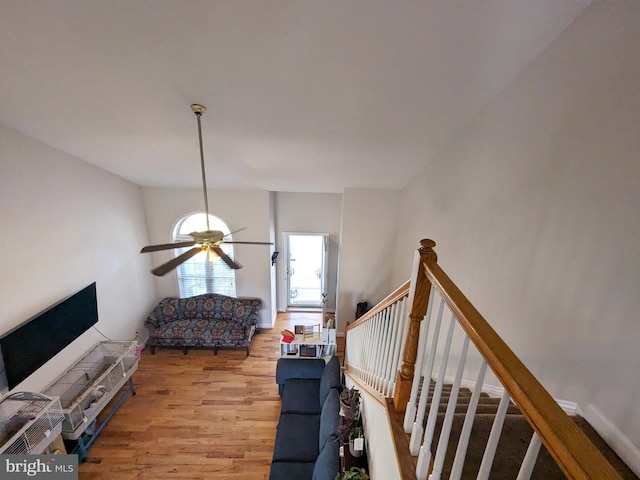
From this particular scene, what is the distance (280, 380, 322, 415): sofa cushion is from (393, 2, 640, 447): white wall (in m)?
2.67

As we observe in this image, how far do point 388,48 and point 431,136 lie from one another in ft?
4.47

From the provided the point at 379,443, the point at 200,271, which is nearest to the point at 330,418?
the point at 379,443

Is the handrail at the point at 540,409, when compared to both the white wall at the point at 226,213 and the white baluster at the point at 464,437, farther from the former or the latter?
the white wall at the point at 226,213

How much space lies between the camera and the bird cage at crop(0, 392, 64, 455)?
8.32 ft

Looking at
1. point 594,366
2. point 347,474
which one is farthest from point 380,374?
point 594,366

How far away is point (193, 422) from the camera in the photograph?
12.3ft

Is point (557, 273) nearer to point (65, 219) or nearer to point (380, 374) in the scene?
point (380, 374)

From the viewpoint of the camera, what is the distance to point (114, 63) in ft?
6.07

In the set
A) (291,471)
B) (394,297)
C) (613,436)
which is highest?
(394,297)

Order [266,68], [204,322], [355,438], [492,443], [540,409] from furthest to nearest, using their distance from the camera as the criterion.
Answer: [204,322]
[355,438]
[266,68]
[492,443]
[540,409]

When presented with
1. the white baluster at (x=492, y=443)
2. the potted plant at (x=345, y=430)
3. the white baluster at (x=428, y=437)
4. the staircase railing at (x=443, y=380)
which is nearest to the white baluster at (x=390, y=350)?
the staircase railing at (x=443, y=380)

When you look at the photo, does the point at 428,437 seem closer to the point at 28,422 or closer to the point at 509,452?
the point at 509,452

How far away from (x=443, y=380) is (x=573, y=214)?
1.26 m

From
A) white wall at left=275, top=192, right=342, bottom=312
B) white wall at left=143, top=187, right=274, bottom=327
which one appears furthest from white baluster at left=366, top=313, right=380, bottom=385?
white wall at left=275, top=192, right=342, bottom=312
